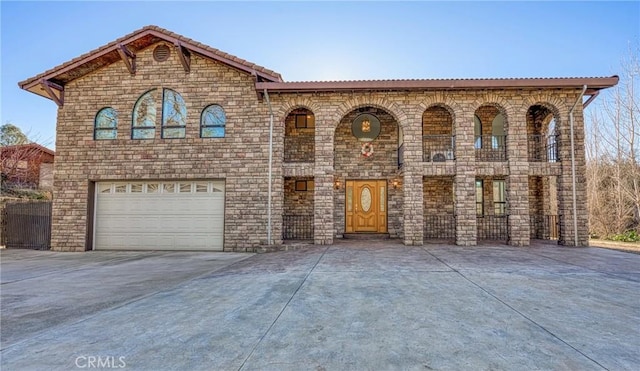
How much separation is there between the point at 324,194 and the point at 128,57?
813 cm

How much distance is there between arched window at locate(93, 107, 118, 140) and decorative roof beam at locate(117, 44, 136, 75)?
5.18 ft

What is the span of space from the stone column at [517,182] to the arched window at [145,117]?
12105 millimetres

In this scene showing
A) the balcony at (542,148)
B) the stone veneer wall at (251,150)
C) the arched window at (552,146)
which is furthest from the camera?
the balcony at (542,148)

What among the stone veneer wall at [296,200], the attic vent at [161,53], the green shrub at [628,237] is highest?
the attic vent at [161,53]

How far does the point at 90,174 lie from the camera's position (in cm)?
980

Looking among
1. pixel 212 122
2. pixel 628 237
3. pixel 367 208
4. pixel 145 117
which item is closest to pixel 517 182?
pixel 367 208

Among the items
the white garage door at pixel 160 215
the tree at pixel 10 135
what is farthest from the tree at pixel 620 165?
the tree at pixel 10 135

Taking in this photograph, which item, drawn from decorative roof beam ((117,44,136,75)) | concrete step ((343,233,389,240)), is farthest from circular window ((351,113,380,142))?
decorative roof beam ((117,44,136,75))

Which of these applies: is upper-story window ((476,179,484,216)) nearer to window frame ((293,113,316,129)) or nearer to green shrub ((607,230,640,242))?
green shrub ((607,230,640,242))

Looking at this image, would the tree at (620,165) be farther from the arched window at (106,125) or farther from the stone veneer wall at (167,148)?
the arched window at (106,125)

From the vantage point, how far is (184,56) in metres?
9.58

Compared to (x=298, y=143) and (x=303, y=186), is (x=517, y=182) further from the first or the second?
(x=298, y=143)

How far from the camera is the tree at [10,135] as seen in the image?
61.8 feet

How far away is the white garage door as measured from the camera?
379 inches
